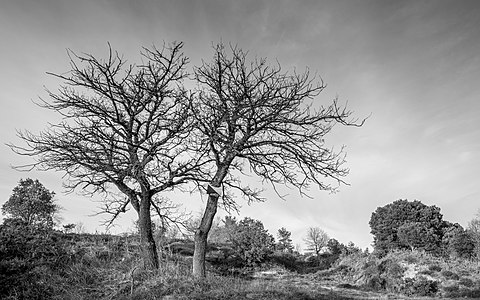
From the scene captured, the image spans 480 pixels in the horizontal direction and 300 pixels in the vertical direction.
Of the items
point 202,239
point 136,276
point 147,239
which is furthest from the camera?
point 147,239

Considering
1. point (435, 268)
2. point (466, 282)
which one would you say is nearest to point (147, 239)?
point (466, 282)

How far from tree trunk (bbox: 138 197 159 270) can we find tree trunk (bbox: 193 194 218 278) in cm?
145

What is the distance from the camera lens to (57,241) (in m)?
10.7

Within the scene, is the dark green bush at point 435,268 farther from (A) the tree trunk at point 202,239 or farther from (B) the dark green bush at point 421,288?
(A) the tree trunk at point 202,239

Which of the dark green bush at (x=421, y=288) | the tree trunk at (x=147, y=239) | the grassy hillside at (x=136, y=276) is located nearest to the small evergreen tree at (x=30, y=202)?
the grassy hillside at (x=136, y=276)

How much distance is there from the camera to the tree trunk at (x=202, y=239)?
27.1 ft

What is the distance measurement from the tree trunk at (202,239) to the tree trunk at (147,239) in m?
1.45

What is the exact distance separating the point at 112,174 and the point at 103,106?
199cm

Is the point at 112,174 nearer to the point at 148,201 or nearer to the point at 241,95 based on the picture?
the point at 148,201

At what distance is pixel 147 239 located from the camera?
9.30m

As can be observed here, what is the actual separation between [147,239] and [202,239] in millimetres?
1871

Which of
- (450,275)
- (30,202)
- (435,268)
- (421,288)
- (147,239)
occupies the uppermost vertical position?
(30,202)

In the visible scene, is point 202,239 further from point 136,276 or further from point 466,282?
point 466,282

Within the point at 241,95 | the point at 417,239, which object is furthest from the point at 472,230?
the point at 241,95
